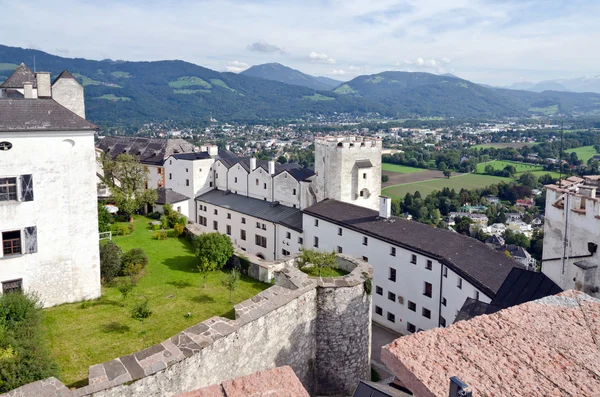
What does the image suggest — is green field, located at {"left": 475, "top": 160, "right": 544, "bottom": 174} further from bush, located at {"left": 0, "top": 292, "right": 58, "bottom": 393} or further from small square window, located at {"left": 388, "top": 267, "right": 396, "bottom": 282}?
bush, located at {"left": 0, "top": 292, "right": 58, "bottom": 393}

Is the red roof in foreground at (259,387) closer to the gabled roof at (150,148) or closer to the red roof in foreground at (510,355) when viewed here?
the red roof in foreground at (510,355)

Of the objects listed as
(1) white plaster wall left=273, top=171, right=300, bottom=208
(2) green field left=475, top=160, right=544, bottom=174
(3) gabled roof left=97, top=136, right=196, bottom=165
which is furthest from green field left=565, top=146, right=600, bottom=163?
(1) white plaster wall left=273, top=171, right=300, bottom=208

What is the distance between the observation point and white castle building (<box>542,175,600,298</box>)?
14.4m

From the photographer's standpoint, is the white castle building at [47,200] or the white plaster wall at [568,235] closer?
the white plaster wall at [568,235]

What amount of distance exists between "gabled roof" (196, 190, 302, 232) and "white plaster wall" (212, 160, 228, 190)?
2.58 ft

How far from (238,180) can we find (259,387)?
4098 cm

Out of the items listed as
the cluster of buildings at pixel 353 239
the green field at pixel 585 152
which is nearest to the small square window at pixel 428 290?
the cluster of buildings at pixel 353 239

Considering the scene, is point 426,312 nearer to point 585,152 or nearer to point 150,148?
point 150,148

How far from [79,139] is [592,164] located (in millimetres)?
126473

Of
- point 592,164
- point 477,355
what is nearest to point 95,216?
point 477,355

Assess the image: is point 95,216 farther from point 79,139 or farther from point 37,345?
point 37,345

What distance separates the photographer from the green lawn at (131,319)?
609 inches

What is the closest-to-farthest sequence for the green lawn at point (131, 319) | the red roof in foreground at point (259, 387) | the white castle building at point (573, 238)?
the red roof in foreground at point (259, 387) → the white castle building at point (573, 238) → the green lawn at point (131, 319)

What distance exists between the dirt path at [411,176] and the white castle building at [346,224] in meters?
63.5
